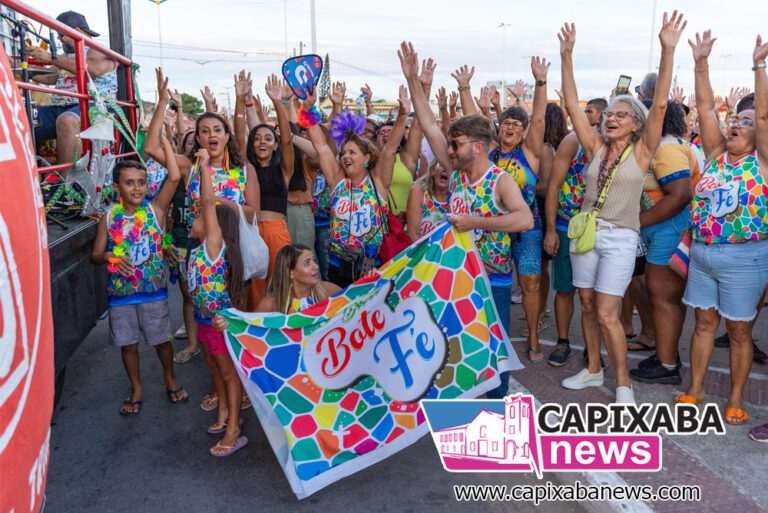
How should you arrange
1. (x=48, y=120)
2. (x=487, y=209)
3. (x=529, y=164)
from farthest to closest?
1. (x=48, y=120)
2. (x=529, y=164)
3. (x=487, y=209)

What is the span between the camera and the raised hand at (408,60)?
4.95m

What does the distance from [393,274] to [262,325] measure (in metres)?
0.81

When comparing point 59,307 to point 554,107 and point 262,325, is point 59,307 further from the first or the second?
point 554,107

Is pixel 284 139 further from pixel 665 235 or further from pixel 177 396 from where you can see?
pixel 665 235

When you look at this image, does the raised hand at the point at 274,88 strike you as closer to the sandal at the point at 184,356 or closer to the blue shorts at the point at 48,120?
the blue shorts at the point at 48,120

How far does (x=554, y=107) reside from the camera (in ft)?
19.1

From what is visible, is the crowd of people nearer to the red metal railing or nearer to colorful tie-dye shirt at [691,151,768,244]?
colorful tie-dye shirt at [691,151,768,244]

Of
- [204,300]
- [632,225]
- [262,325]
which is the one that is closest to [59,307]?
[204,300]

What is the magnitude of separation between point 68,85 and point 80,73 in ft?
2.84

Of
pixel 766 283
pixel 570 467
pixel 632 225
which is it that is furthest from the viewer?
pixel 632 225

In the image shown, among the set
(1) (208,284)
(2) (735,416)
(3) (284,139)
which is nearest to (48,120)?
(3) (284,139)

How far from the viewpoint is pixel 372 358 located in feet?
12.2

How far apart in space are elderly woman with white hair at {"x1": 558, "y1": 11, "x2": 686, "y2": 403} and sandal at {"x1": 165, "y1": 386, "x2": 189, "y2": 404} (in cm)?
298

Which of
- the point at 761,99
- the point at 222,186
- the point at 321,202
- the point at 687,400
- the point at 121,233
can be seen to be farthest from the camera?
the point at 321,202
